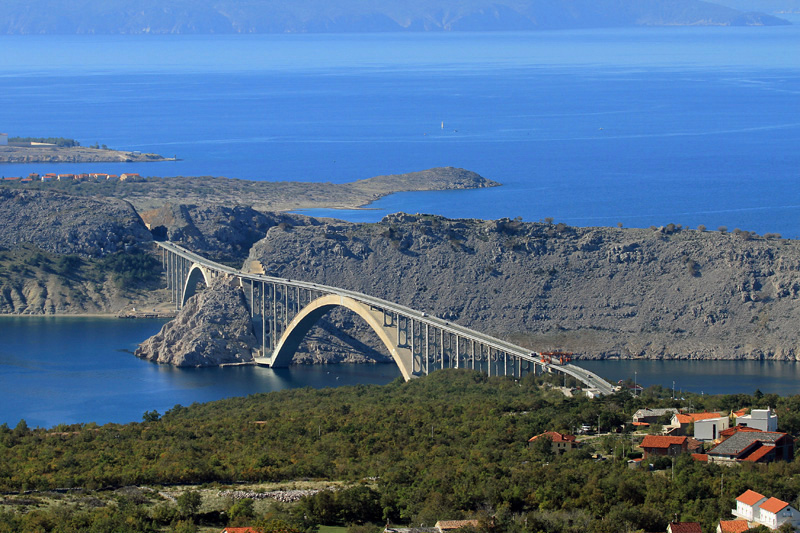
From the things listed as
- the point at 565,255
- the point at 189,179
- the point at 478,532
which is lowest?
the point at 478,532

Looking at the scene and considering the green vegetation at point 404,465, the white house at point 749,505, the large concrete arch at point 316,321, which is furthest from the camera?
the large concrete arch at point 316,321

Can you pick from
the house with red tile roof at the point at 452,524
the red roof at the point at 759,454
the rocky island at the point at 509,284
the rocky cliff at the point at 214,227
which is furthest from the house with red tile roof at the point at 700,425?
the rocky cliff at the point at 214,227

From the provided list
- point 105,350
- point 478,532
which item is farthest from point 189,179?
point 478,532

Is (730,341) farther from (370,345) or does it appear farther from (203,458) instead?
(203,458)

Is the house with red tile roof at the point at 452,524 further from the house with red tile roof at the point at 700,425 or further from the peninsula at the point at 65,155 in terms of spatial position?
the peninsula at the point at 65,155

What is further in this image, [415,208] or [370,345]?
[415,208]

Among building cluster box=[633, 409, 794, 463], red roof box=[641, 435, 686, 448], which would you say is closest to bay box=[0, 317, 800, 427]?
building cluster box=[633, 409, 794, 463]
